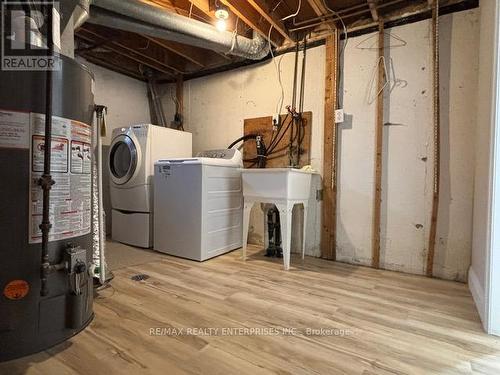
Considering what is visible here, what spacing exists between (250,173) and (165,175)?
32.3 inches

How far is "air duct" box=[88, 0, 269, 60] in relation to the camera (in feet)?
6.19

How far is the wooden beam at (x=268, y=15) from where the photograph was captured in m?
1.99

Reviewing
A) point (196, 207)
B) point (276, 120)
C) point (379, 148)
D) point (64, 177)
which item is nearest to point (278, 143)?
point (276, 120)

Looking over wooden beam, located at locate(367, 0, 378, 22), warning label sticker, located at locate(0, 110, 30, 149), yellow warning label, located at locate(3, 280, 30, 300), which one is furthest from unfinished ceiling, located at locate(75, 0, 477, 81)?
yellow warning label, located at locate(3, 280, 30, 300)

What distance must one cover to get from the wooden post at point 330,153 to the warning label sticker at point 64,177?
187 centimetres

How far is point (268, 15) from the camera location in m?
2.13

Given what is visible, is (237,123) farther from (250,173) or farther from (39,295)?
(39,295)

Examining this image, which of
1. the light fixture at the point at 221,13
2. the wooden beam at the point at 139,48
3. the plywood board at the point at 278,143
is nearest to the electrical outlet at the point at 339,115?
the plywood board at the point at 278,143

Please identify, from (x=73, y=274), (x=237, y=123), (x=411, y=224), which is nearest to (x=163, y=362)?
(x=73, y=274)

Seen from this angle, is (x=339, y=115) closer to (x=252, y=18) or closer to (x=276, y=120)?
(x=276, y=120)

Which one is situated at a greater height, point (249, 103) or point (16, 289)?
point (249, 103)

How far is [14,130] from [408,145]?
7.83ft

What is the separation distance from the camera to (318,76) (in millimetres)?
2449

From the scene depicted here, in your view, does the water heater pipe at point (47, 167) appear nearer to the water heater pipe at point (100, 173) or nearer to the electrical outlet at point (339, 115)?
the water heater pipe at point (100, 173)
